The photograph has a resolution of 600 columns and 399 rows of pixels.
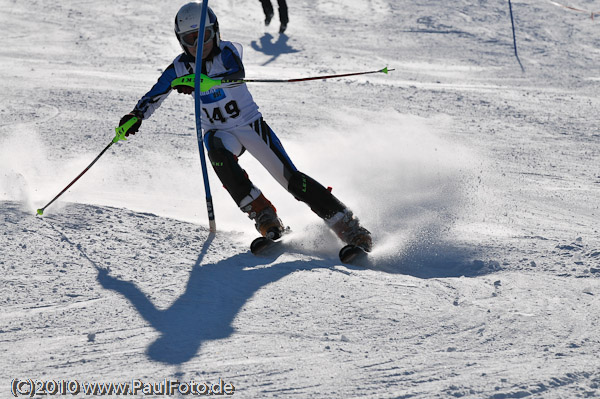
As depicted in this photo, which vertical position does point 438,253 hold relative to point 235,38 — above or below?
above

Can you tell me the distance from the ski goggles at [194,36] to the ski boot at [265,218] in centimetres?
114

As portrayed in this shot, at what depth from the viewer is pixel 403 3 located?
1481 cm

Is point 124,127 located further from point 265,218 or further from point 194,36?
point 265,218

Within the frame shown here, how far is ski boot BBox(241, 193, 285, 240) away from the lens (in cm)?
514

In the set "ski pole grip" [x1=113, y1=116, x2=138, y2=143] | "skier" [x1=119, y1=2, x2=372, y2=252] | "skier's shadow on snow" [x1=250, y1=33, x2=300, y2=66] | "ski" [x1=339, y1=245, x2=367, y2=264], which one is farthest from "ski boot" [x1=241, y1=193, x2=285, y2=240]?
"skier's shadow on snow" [x1=250, y1=33, x2=300, y2=66]

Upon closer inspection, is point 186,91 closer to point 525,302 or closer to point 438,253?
point 438,253

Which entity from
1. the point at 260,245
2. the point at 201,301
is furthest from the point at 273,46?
the point at 201,301

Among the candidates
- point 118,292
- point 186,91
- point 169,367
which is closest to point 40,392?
point 169,367

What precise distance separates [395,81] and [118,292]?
705cm

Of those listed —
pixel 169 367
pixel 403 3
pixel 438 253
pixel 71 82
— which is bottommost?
pixel 403 3

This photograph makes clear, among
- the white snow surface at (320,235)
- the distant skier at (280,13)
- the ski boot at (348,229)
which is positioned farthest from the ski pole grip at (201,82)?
the distant skier at (280,13)

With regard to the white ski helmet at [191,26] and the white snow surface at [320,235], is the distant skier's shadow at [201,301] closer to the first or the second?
the white snow surface at [320,235]

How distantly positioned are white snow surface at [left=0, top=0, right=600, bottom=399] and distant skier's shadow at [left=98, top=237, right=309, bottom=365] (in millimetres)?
14

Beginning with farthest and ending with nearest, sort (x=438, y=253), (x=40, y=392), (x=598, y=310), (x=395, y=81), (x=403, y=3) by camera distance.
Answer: (x=403, y=3) → (x=395, y=81) → (x=438, y=253) → (x=598, y=310) → (x=40, y=392)
